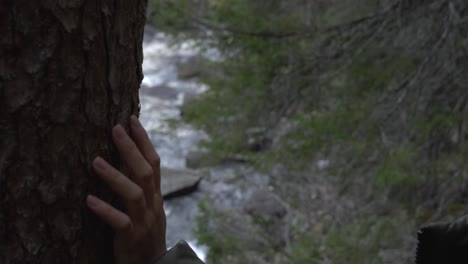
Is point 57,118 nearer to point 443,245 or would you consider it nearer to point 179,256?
point 179,256

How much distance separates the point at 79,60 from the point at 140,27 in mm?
194

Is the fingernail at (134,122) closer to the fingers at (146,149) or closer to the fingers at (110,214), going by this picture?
the fingers at (146,149)

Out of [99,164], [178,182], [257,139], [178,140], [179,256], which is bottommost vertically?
[179,256]

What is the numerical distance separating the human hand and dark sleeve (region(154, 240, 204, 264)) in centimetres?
2

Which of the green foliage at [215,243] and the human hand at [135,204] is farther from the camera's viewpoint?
the green foliage at [215,243]

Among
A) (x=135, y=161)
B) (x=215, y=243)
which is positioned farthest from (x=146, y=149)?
(x=215, y=243)

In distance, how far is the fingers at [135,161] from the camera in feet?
3.59

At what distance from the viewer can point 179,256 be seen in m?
1.11

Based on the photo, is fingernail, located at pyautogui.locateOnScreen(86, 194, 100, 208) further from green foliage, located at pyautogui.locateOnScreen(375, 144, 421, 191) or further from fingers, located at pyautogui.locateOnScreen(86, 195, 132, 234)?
green foliage, located at pyautogui.locateOnScreen(375, 144, 421, 191)

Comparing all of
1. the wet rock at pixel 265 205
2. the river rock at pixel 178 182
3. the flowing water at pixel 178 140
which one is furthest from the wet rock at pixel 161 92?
the wet rock at pixel 265 205

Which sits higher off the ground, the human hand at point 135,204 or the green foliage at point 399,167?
the green foliage at point 399,167

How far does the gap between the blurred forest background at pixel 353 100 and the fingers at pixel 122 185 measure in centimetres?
253

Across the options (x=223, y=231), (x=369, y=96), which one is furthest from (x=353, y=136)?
(x=223, y=231)

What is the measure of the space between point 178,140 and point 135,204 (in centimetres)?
819
